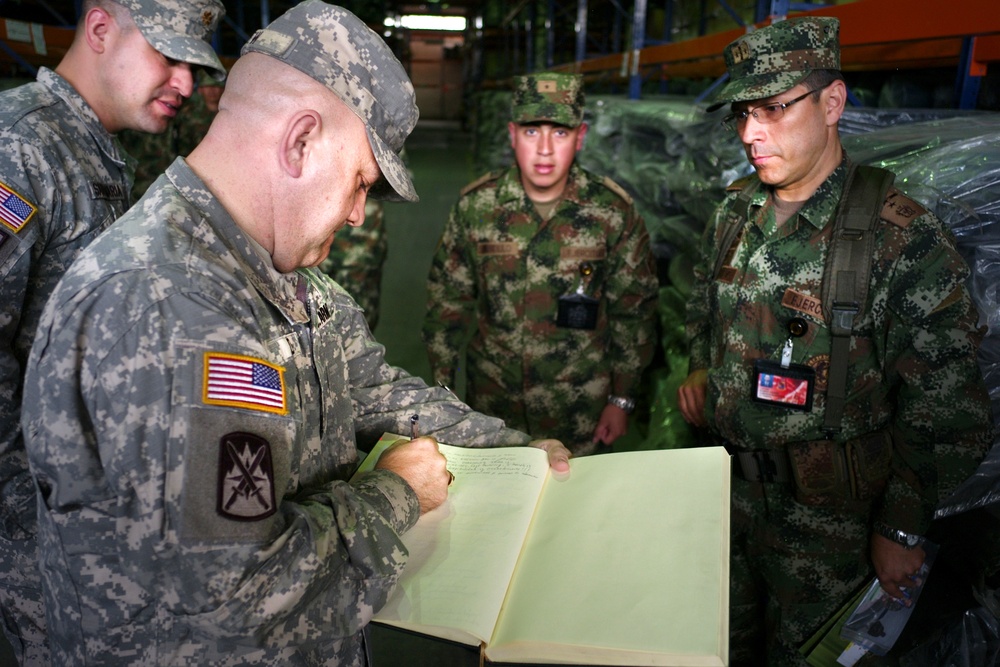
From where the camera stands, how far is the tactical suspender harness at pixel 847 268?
58.8 inches

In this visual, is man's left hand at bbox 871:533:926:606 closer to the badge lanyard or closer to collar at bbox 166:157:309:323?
the badge lanyard

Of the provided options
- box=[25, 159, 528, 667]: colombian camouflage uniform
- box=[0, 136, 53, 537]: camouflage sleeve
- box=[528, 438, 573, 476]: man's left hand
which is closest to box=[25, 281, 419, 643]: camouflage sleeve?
box=[25, 159, 528, 667]: colombian camouflage uniform

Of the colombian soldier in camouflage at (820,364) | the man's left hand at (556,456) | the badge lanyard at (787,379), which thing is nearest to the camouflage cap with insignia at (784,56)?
the colombian soldier in camouflage at (820,364)

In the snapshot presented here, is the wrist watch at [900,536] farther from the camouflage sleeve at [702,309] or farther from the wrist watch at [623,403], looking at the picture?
the wrist watch at [623,403]

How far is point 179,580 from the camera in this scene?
719mm

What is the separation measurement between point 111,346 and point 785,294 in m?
1.41

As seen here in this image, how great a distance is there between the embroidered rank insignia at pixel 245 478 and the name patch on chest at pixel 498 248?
174 centimetres

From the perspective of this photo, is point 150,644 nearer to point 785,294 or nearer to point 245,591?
point 245,591

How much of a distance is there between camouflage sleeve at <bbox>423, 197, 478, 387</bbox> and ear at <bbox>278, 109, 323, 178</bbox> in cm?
166

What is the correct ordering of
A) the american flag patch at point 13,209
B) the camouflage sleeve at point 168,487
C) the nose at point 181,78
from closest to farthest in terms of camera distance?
the camouflage sleeve at point 168,487
the american flag patch at point 13,209
the nose at point 181,78

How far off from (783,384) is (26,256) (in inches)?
66.4

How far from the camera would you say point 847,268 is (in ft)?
4.94

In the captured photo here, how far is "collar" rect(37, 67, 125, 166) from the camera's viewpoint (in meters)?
1.65

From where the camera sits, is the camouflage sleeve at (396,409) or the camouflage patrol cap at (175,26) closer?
the camouflage sleeve at (396,409)
